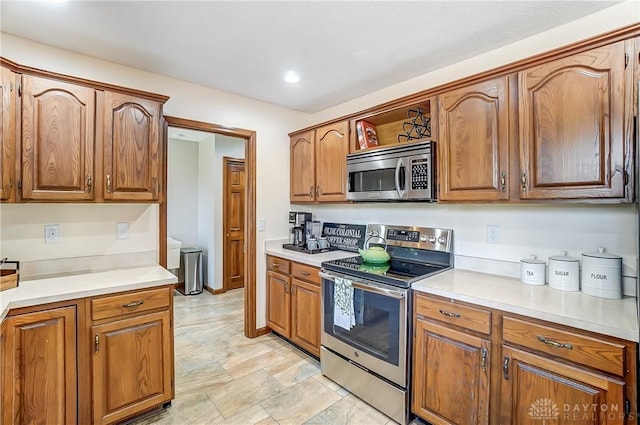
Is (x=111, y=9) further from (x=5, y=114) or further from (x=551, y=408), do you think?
(x=551, y=408)

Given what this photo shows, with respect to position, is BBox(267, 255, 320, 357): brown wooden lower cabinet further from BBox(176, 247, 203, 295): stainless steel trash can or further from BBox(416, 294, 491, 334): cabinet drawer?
BBox(176, 247, 203, 295): stainless steel trash can

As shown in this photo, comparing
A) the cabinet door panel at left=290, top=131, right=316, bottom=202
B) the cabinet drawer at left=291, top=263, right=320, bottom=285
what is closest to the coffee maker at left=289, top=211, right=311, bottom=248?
the cabinet door panel at left=290, top=131, right=316, bottom=202

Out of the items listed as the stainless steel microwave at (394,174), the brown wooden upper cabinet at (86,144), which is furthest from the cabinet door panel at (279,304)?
the brown wooden upper cabinet at (86,144)

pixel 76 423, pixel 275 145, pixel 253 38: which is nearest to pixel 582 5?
pixel 253 38

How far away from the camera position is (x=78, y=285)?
6.07 feet

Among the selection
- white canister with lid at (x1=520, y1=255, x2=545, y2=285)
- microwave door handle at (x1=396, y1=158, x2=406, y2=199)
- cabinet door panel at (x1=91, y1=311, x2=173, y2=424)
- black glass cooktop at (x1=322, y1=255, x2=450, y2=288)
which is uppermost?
microwave door handle at (x1=396, y1=158, x2=406, y2=199)

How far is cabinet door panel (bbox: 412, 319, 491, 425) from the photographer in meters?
1.62

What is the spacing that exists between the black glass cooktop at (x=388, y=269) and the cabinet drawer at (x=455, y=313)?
159 millimetres

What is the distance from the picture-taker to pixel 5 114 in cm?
171

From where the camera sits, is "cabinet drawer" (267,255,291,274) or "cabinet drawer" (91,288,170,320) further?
"cabinet drawer" (267,255,291,274)

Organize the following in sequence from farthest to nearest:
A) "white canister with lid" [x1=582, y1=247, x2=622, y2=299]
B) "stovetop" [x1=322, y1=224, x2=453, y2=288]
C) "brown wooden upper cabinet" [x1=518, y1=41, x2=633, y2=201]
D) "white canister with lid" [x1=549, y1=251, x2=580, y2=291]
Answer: "stovetop" [x1=322, y1=224, x2=453, y2=288] → "white canister with lid" [x1=549, y1=251, x2=580, y2=291] → "white canister with lid" [x1=582, y1=247, x2=622, y2=299] → "brown wooden upper cabinet" [x1=518, y1=41, x2=633, y2=201]

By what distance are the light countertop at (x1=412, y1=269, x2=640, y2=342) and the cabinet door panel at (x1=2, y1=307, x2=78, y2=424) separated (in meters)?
2.08

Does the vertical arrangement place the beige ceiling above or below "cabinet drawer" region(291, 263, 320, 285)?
above

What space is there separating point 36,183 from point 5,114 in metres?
0.41
